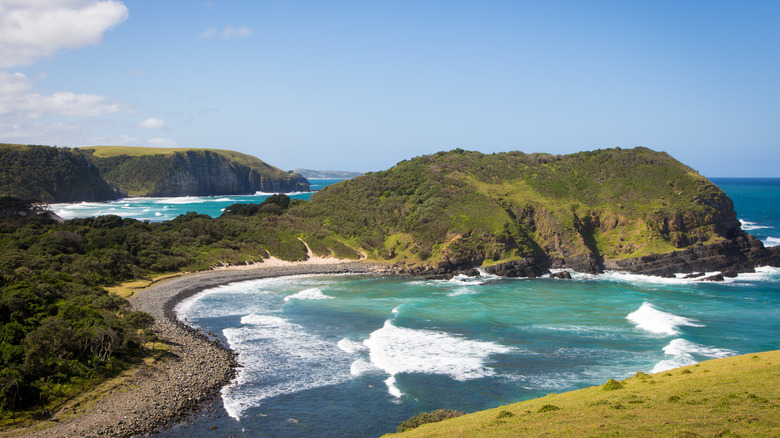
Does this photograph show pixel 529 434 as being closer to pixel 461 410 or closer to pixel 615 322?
pixel 461 410

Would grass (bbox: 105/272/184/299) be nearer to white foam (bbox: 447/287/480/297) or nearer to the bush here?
white foam (bbox: 447/287/480/297)

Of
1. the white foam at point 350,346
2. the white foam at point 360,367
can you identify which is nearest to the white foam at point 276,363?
the white foam at point 360,367

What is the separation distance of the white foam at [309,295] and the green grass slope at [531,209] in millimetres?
22514

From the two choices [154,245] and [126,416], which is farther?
[154,245]

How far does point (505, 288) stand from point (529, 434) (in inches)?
1903

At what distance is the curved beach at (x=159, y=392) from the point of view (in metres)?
25.9

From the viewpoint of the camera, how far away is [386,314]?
51344 millimetres

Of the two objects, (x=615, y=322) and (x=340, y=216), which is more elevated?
(x=340, y=216)

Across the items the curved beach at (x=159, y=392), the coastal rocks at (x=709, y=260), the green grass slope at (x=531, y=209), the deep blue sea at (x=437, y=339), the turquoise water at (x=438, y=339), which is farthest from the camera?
the green grass slope at (x=531, y=209)

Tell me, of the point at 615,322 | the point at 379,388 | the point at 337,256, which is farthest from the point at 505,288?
the point at 379,388

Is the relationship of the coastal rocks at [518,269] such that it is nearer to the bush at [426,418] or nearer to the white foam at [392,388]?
the white foam at [392,388]

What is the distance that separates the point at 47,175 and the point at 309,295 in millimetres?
133934

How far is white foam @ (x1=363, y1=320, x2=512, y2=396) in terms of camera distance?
35656 mm

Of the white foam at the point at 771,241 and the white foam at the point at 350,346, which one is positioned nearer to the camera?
the white foam at the point at 350,346
